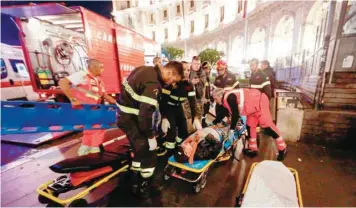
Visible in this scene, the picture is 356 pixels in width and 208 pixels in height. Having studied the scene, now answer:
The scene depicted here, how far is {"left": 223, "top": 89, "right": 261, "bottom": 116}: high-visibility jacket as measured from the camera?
2807 millimetres

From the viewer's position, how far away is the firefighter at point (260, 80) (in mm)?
4102

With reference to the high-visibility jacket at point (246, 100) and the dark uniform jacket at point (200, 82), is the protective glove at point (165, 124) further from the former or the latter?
the dark uniform jacket at point (200, 82)

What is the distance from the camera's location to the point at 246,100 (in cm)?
292

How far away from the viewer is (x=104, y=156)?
2.12m

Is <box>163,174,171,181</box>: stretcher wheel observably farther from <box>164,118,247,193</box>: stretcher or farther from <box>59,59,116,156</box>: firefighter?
<box>59,59,116,156</box>: firefighter

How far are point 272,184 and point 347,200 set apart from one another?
1506 mm

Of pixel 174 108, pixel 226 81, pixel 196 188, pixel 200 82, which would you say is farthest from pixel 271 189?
pixel 226 81

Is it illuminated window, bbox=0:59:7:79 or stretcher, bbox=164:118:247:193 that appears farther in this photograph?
illuminated window, bbox=0:59:7:79

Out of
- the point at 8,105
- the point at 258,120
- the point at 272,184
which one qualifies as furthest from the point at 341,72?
the point at 8,105

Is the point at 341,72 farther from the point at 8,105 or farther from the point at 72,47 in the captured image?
the point at 72,47

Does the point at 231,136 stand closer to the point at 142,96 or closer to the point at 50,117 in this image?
the point at 142,96

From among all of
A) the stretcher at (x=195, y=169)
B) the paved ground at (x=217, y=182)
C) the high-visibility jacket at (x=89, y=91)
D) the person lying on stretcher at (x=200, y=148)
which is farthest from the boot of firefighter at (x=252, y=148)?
the high-visibility jacket at (x=89, y=91)

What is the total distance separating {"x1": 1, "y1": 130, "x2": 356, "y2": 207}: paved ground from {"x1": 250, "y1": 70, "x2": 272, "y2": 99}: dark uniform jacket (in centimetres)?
143

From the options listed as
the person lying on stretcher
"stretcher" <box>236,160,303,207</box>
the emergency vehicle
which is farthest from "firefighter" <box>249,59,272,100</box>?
the emergency vehicle
